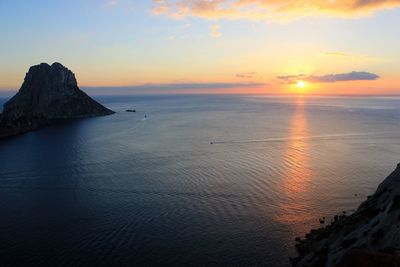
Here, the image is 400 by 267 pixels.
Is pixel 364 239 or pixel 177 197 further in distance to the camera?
pixel 177 197

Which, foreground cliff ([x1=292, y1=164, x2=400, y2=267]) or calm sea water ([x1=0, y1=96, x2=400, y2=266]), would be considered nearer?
foreground cliff ([x1=292, y1=164, x2=400, y2=267])

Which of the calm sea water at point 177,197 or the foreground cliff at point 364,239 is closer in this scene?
the foreground cliff at point 364,239

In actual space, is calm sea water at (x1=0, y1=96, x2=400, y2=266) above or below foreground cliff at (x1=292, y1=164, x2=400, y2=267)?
below

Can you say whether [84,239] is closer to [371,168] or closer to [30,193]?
[30,193]

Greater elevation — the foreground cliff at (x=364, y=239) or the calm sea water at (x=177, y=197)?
the foreground cliff at (x=364, y=239)

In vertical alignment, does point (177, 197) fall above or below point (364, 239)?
below
